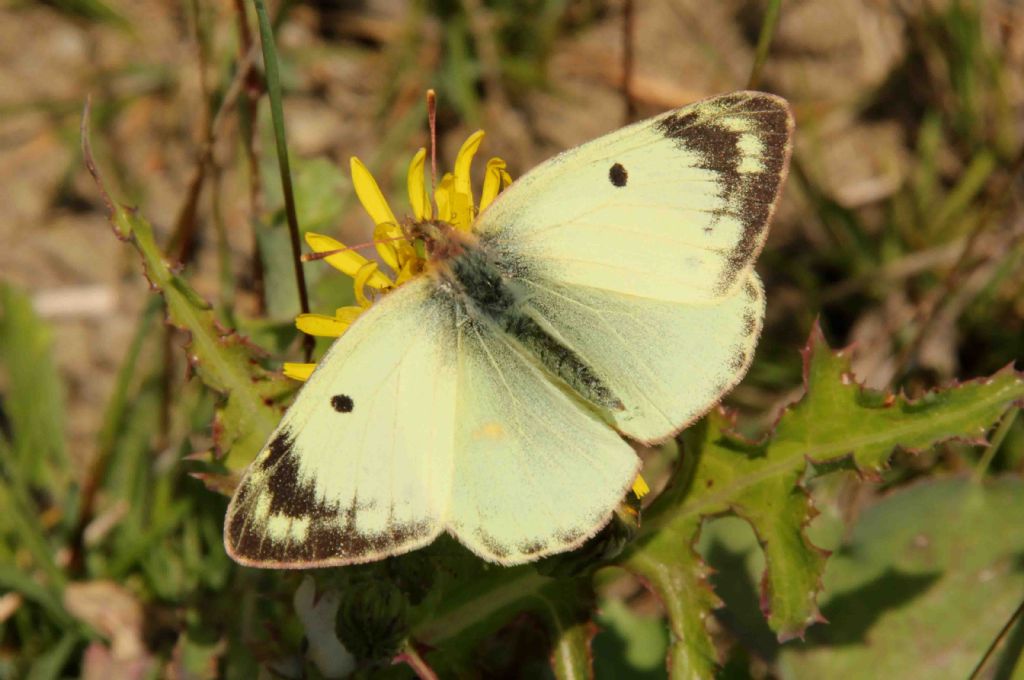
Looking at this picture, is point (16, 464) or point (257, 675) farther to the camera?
point (16, 464)

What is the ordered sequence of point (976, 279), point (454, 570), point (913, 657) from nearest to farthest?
point (454, 570)
point (913, 657)
point (976, 279)

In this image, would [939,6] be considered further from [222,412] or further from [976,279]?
[222,412]

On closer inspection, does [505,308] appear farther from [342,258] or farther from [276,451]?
[276,451]

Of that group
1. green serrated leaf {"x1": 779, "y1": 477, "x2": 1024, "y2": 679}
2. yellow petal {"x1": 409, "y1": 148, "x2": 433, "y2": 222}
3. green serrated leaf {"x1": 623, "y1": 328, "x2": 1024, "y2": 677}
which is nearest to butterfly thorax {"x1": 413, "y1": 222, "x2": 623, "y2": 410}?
yellow petal {"x1": 409, "y1": 148, "x2": 433, "y2": 222}

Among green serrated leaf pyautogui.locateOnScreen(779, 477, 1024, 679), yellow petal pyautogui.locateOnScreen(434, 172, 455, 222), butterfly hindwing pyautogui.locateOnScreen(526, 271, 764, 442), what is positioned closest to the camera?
butterfly hindwing pyautogui.locateOnScreen(526, 271, 764, 442)

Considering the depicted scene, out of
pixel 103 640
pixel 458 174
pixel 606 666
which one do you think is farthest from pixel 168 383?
pixel 606 666

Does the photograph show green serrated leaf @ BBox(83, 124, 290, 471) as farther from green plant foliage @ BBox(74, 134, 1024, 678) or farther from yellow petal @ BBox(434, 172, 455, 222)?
yellow petal @ BBox(434, 172, 455, 222)

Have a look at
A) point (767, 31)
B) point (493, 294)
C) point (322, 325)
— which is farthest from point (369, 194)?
point (767, 31)

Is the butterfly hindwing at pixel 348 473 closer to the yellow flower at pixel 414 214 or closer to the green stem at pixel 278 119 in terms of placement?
the yellow flower at pixel 414 214
